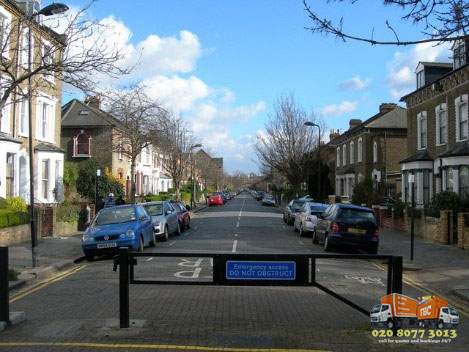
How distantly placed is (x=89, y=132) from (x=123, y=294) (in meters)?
39.5

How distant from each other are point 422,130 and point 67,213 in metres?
20.5

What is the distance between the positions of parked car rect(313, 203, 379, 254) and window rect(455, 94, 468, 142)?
10.6 metres

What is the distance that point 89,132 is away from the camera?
44.1 metres

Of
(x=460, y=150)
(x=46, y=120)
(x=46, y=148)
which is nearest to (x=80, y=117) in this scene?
(x=46, y=120)

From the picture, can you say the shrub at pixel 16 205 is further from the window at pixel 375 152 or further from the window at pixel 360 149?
the window at pixel 360 149

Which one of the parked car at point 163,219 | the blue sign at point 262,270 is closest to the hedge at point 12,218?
the parked car at point 163,219

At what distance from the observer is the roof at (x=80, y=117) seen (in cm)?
4341

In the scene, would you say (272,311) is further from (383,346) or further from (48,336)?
(48,336)

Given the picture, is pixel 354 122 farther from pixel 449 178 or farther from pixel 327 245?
pixel 327 245

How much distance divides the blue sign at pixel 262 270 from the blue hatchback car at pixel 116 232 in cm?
828

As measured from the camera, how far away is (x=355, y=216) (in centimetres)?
1655

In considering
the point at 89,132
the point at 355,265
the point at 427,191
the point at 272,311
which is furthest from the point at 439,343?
the point at 89,132

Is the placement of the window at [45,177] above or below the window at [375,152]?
below

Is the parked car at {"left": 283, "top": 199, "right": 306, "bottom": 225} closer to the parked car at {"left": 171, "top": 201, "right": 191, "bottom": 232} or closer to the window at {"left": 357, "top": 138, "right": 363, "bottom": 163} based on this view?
the parked car at {"left": 171, "top": 201, "right": 191, "bottom": 232}
